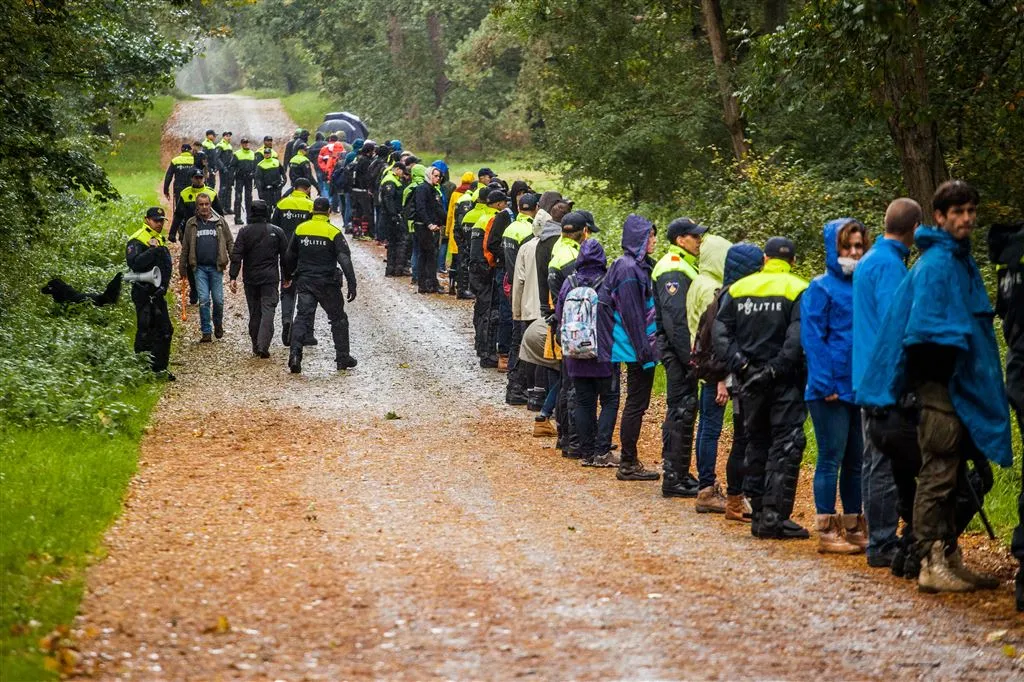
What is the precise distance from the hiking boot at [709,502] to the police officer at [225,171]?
23.6 m

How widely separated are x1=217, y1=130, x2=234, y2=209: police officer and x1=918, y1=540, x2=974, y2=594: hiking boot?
1039 inches

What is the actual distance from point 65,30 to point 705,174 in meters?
11.9

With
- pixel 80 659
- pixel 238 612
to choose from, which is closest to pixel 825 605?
pixel 238 612

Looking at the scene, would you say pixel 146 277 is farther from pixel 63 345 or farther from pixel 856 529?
pixel 856 529

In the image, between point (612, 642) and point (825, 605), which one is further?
point (825, 605)

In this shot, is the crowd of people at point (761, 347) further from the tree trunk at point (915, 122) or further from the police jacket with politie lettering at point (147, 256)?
the tree trunk at point (915, 122)

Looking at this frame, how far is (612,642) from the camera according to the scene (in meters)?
6.75

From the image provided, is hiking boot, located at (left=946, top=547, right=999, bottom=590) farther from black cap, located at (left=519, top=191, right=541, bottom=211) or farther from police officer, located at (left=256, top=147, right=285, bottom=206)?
police officer, located at (left=256, top=147, right=285, bottom=206)

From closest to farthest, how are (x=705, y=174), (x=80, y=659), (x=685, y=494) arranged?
(x=80, y=659) → (x=685, y=494) → (x=705, y=174)

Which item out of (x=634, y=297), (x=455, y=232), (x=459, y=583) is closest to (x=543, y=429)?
(x=634, y=297)

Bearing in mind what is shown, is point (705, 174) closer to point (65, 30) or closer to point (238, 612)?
point (65, 30)

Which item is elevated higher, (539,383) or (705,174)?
(705,174)

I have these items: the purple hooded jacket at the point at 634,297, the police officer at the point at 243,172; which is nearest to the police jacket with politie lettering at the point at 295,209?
the purple hooded jacket at the point at 634,297

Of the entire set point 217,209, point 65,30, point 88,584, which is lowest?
point 88,584
